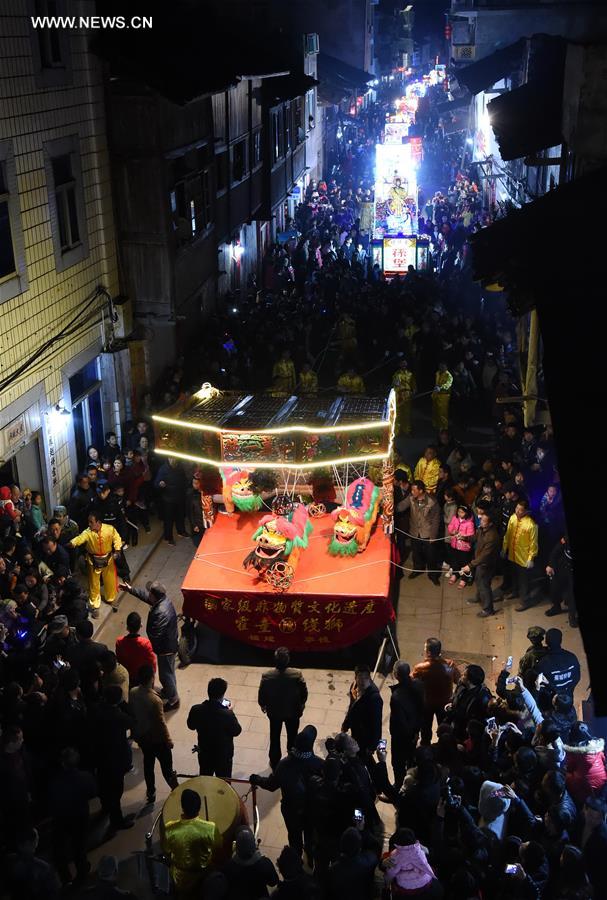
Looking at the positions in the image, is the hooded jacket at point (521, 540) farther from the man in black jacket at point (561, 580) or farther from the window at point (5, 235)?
the window at point (5, 235)

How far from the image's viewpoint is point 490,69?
2256 centimetres

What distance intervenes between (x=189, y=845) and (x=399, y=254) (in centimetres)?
2310

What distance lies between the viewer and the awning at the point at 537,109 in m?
13.6

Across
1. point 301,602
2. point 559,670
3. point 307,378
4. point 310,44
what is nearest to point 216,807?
point 559,670

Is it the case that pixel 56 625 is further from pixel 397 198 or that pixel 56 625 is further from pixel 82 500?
pixel 397 198

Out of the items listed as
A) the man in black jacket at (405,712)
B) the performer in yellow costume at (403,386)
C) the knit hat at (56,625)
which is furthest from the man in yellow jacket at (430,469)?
the knit hat at (56,625)

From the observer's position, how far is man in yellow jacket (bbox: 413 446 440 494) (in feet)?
48.8

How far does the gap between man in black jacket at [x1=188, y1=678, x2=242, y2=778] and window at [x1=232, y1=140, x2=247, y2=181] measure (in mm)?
19912

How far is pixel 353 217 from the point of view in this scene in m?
40.3

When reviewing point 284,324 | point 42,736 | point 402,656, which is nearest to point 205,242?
point 284,324

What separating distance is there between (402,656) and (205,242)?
13.1 meters

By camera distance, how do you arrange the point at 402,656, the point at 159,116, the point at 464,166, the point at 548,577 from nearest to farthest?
the point at 402,656 < the point at 548,577 < the point at 159,116 < the point at 464,166

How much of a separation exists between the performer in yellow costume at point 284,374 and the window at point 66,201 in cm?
511

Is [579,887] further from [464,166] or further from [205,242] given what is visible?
[464,166]
